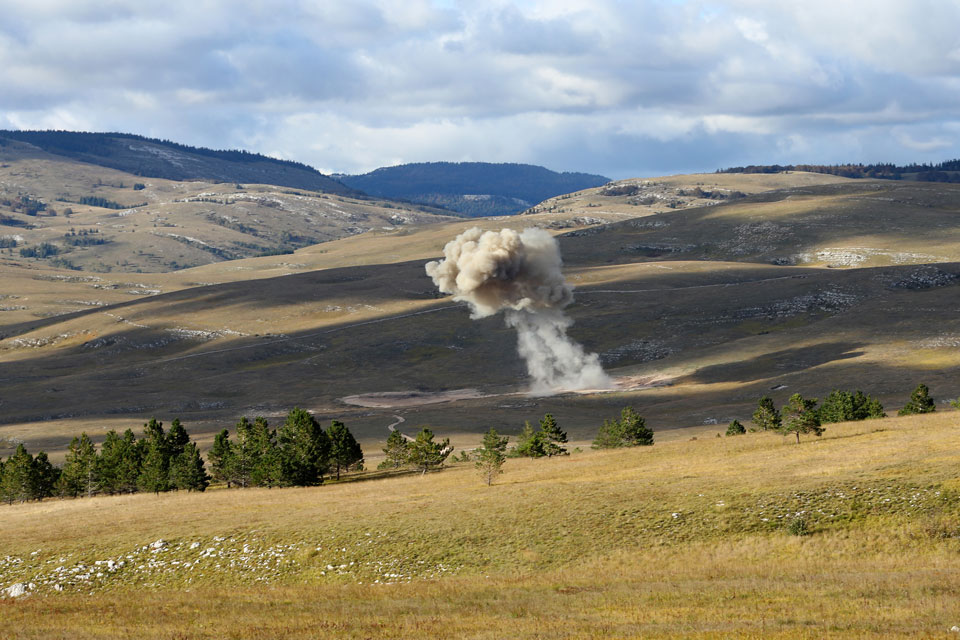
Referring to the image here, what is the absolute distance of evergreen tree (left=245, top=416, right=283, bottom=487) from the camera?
232 ft

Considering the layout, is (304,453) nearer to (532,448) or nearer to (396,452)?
(396,452)

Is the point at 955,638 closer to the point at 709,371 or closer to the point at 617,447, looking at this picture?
the point at 617,447

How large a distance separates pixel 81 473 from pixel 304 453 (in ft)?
71.2

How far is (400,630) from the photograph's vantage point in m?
27.7

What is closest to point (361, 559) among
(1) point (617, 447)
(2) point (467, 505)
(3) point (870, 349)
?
(2) point (467, 505)

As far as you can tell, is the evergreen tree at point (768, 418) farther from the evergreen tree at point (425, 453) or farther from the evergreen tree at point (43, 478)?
the evergreen tree at point (43, 478)

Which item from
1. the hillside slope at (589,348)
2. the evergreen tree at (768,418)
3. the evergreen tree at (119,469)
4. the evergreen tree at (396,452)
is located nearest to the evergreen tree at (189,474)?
the evergreen tree at (119,469)

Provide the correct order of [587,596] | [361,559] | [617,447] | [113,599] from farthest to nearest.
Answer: [617,447], [361,559], [113,599], [587,596]

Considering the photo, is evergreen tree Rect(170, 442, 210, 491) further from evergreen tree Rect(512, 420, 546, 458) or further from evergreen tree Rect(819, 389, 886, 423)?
evergreen tree Rect(819, 389, 886, 423)

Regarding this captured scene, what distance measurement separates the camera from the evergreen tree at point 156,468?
2975 inches

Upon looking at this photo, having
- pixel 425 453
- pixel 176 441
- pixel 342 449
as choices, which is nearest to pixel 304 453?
pixel 342 449

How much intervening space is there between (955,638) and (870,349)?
12475cm

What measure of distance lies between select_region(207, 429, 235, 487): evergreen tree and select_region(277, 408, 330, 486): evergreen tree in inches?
198

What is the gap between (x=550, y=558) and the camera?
38.7m
